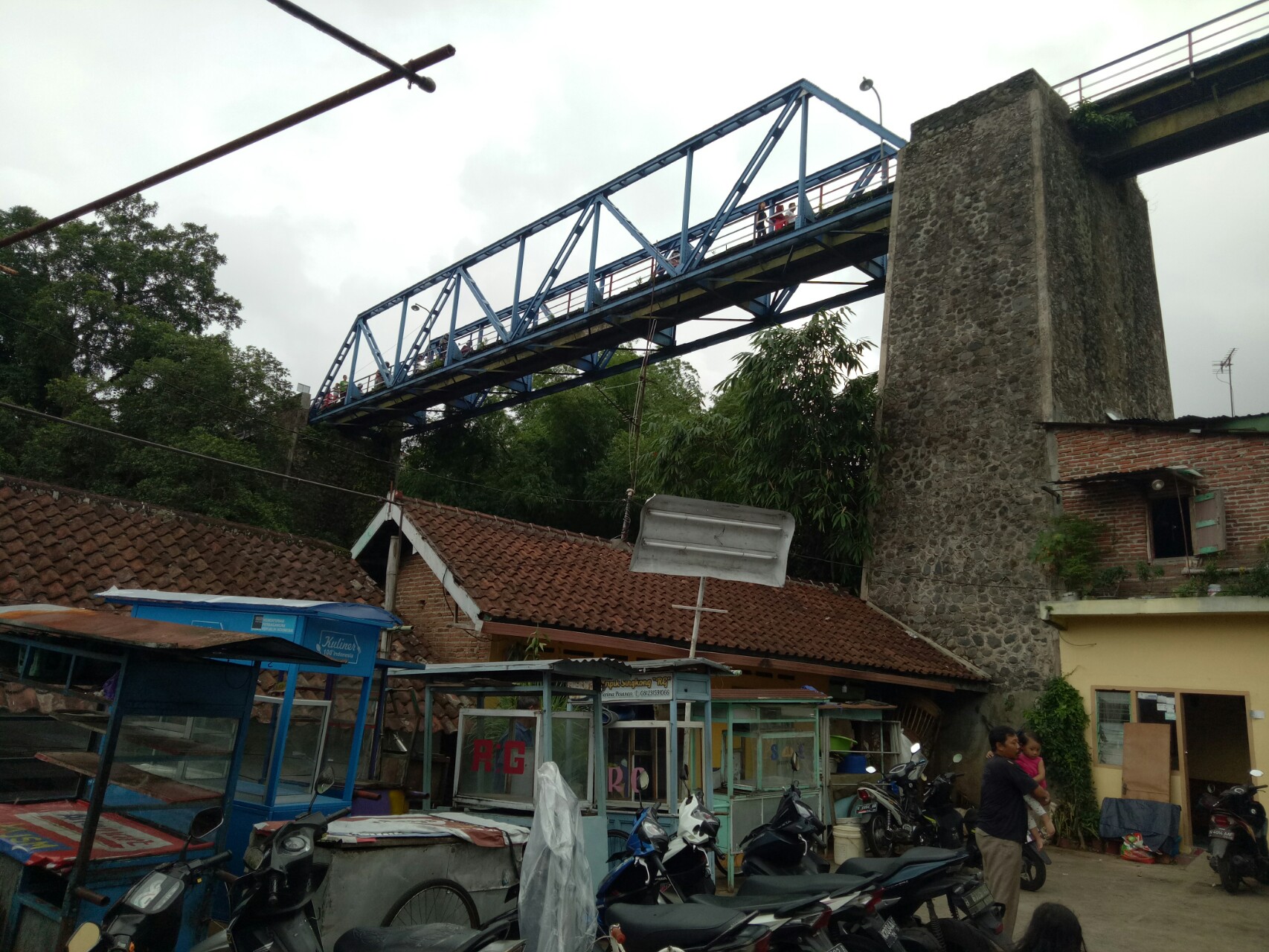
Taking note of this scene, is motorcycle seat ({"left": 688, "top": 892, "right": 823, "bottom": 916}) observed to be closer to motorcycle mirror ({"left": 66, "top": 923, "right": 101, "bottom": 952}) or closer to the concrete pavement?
motorcycle mirror ({"left": 66, "top": 923, "right": 101, "bottom": 952})

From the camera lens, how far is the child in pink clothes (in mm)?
6613

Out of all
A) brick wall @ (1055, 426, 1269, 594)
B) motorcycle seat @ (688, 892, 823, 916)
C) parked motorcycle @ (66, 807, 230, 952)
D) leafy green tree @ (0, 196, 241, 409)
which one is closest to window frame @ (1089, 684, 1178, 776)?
brick wall @ (1055, 426, 1269, 594)

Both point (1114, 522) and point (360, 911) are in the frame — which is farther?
point (1114, 522)

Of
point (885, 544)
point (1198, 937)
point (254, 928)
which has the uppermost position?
point (885, 544)

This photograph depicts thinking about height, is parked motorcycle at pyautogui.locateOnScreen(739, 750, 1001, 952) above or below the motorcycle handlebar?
below

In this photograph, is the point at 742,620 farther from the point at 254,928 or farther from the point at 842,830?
the point at 254,928

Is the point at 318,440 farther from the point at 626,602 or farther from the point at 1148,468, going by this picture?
the point at 1148,468

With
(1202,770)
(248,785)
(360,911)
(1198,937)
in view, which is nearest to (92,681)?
(248,785)

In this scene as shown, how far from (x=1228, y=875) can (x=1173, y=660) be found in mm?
3784

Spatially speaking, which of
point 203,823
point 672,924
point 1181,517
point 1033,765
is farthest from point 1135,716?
point 203,823

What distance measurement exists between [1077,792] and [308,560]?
11.3 meters

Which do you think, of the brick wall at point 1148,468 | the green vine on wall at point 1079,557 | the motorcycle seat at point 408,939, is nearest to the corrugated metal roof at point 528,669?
the motorcycle seat at point 408,939

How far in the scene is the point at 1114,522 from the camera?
1375 centimetres

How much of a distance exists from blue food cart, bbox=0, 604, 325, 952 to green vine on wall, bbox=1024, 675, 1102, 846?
38.2 feet
